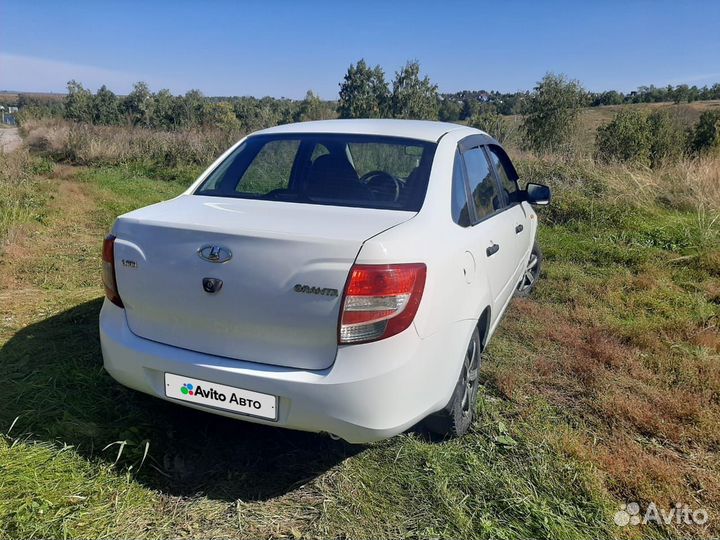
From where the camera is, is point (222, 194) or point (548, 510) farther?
point (222, 194)

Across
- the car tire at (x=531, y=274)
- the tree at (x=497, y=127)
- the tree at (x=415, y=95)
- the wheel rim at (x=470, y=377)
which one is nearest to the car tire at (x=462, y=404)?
the wheel rim at (x=470, y=377)

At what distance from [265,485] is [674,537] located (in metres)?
1.77

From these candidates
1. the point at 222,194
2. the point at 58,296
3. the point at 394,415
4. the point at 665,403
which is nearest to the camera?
the point at 394,415

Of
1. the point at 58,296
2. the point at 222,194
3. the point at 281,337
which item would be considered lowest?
the point at 58,296

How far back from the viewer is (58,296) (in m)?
4.41

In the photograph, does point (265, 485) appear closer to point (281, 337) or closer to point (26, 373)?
point (281, 337)

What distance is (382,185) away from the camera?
103 inches

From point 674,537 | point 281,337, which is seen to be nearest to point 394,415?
point 281,337

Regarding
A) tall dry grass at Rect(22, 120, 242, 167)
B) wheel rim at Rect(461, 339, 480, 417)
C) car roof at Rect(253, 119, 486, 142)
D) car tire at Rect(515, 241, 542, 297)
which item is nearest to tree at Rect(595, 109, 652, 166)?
tall dry grass at Rect(22, 120, 242, 167)

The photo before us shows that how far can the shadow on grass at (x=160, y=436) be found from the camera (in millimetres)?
2279

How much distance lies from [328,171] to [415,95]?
183 ft

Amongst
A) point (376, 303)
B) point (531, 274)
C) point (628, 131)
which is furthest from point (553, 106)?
point (376, 303)

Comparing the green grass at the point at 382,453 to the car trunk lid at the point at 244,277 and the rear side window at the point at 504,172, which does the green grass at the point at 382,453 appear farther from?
the rear side window at the point at 504,172

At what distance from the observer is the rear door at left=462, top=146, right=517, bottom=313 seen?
2.69m
